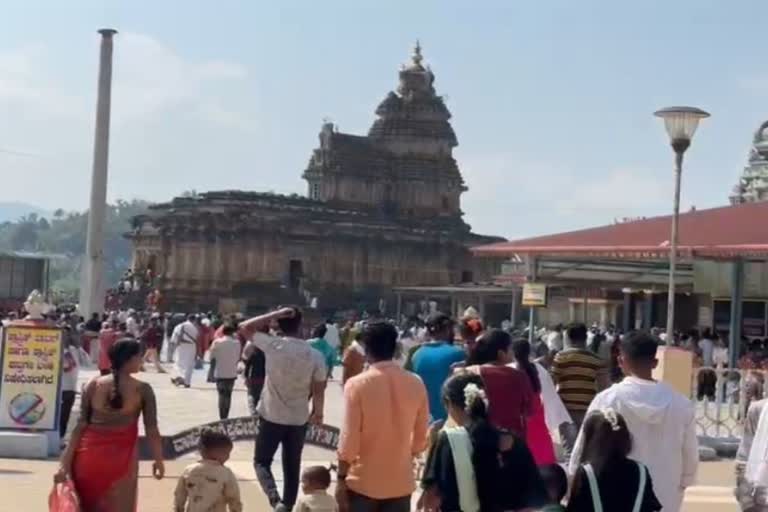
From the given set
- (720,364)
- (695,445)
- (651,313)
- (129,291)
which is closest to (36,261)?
(129,291)

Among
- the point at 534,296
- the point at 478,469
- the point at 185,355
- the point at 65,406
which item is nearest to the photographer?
the point at 478,469

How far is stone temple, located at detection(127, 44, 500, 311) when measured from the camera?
227 ft

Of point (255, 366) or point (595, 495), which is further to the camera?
point (255, 366)

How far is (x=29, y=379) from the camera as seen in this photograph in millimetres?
13930

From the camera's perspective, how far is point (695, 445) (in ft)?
23.1

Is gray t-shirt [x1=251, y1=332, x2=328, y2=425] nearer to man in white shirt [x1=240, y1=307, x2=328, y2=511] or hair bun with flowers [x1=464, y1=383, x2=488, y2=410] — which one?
man in white shirt [x1=240, y1=307, x2=328, y2=511]

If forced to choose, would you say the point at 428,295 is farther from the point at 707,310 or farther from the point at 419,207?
the point at 707,310

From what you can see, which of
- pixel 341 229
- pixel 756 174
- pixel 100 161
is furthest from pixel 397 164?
pixel 100 161

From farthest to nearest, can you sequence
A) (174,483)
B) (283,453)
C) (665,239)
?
(665,239) → (174,483) → (283,453)

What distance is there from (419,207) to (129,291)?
65.4 ft

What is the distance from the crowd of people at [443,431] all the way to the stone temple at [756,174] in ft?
139

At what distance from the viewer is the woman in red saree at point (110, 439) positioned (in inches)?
298

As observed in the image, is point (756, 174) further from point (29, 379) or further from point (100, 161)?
point (29, 379)

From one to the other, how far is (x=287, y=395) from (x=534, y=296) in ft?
37.9
